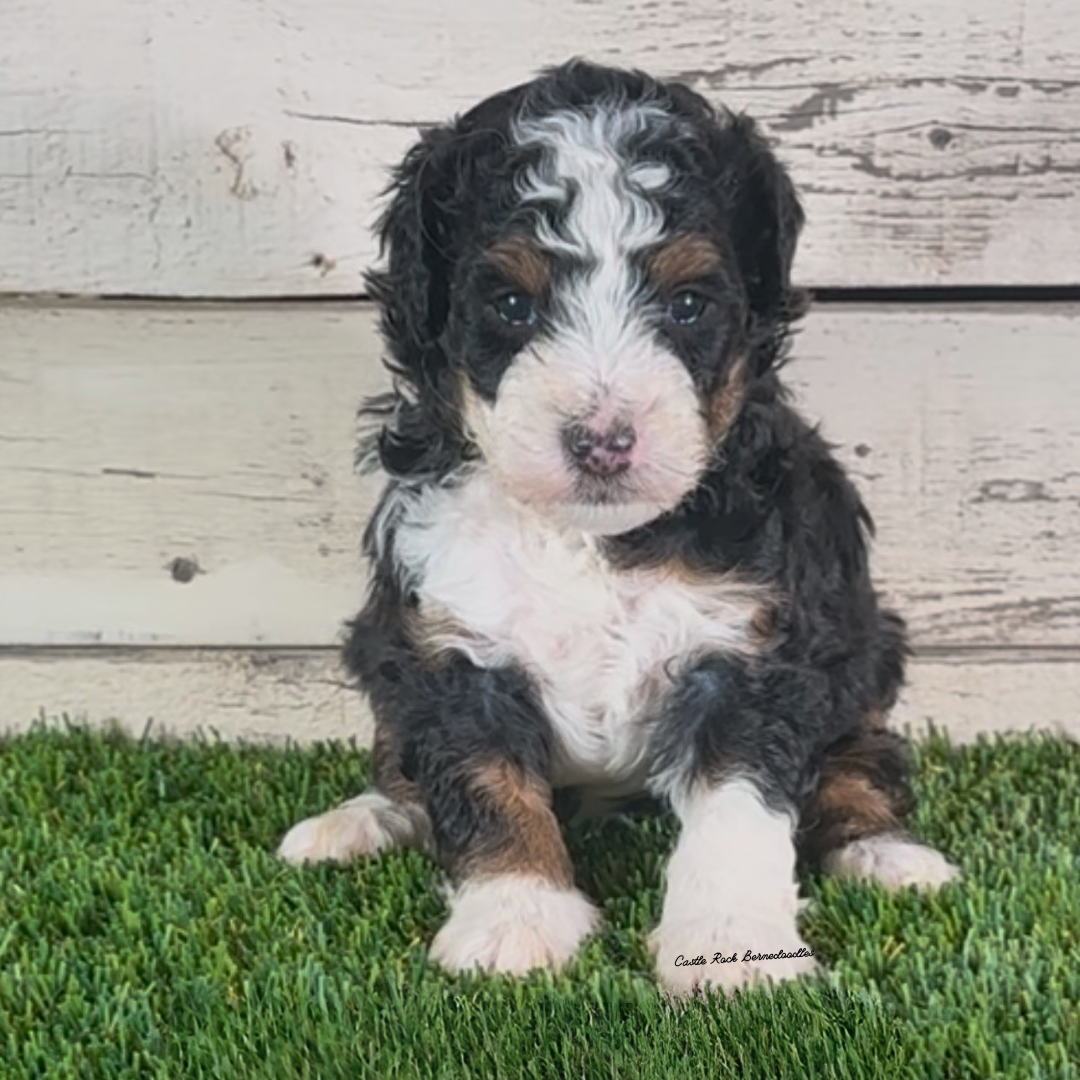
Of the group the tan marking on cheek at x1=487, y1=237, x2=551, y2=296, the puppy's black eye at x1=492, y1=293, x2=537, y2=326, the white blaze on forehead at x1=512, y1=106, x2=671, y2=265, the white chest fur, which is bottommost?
the white chest fur

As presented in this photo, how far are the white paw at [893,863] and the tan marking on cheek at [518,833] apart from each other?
0.52 m

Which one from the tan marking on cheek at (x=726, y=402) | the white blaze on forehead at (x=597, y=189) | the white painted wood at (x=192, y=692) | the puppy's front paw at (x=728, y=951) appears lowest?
the white painted wood at (x=192, y=692)

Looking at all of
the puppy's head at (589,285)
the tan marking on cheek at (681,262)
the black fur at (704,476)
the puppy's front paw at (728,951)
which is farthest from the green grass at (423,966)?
the tan marking on cheek at (681,262)

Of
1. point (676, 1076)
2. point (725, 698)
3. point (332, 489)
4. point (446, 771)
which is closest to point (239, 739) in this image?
point (332, 489)

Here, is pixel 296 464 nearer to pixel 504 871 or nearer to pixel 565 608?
pixel 565 608

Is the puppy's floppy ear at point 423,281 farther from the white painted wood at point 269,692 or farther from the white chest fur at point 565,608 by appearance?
the white painted wood at point 269,692

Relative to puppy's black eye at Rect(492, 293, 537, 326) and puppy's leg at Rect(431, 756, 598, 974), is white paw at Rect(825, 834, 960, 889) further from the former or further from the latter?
puppy's black eye at Rect(492, 293, 537, 326)

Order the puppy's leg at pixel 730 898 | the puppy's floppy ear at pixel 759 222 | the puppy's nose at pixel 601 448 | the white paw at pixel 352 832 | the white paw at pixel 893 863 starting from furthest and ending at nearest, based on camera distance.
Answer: the white paw at pixel 352 832 → the white paw at pixel 893 863 → the puppy's floppy ear at pixel 759 222 → the puppy's leg at pixel 730 898 → the puppy's nose at pixel 601 448

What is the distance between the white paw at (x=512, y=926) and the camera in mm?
2580

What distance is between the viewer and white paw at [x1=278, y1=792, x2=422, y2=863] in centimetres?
313

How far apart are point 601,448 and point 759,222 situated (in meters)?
0.58

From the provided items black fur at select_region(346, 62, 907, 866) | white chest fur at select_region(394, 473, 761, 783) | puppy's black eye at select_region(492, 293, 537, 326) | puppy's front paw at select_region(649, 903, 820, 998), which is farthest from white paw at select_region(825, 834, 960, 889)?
puppy's black eye at select_region(492, 293, 537, 326)

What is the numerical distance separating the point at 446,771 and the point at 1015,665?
1.78 metres

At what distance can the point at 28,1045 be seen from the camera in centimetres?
238
